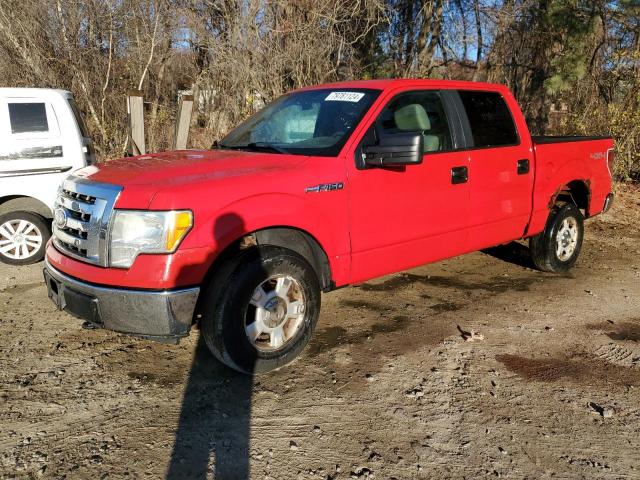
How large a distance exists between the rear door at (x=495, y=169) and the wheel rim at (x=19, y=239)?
4.76 meters

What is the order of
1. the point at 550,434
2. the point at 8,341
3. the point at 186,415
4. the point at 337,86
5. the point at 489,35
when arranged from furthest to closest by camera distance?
the point at 489,35
the point at 337,86
the point at 8,341
the point at 186,415
the point at 550,434

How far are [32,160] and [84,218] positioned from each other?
3210mm

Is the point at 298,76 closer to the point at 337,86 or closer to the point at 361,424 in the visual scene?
the point at 337,86

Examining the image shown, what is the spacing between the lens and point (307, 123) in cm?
433

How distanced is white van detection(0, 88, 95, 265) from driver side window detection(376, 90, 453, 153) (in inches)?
153

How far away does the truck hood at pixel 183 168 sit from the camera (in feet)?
10.8

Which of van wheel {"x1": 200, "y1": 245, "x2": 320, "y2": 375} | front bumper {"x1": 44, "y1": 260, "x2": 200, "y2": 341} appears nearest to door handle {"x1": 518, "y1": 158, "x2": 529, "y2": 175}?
van wheel {"x1": 200, "y1": 245, "x2": 320, "y2": 375}

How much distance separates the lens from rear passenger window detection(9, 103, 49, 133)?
5.96 m

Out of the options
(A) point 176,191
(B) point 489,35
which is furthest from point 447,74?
(A) point 176,191

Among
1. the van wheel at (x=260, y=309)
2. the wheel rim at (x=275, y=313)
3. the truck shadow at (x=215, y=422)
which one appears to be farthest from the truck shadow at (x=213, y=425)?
the wheel rim at (x=275, y=313)

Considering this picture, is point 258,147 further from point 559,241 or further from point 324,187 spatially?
point 559,241

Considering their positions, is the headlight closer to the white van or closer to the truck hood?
the truck hood

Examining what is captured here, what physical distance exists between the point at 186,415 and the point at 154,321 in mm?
565

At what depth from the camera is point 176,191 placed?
3.11m
